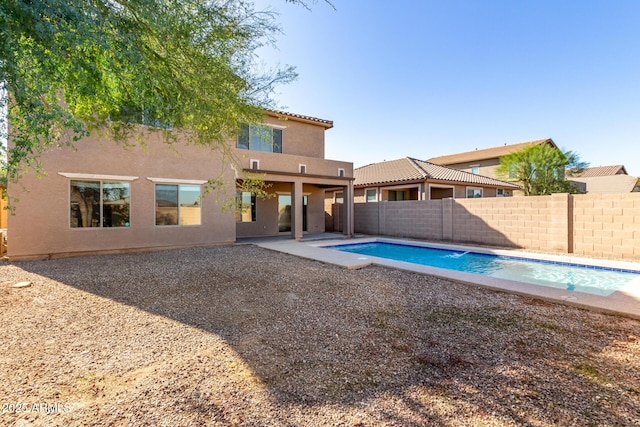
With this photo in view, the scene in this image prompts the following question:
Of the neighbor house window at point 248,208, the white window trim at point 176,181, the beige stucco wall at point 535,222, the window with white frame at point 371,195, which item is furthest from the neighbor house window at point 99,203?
the window with white frame at point 371,195

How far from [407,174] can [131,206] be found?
17.5m

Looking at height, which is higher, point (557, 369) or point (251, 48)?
point (251, 48)

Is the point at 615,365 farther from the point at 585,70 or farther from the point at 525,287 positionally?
the point at 585,70

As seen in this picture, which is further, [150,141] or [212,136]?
[150,141]

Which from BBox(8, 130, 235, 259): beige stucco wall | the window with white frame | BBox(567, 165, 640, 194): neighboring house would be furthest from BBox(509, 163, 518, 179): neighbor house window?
BBox(8, 130, 235, 259): beige stucco wall

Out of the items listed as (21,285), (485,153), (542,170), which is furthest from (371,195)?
(485,153)

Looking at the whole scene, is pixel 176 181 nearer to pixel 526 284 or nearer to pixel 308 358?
pixel 308 358

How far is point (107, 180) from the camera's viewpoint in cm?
1153

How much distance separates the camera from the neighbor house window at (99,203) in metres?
11.1

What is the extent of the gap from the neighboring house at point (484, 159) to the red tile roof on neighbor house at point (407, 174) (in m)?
8.84

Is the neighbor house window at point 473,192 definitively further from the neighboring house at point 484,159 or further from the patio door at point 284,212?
the patio door at point 284,212

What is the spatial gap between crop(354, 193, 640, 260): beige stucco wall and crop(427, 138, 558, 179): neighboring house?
866 inches

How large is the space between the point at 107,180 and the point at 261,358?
11156 mm

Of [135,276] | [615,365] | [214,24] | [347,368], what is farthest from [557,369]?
[135,276]
